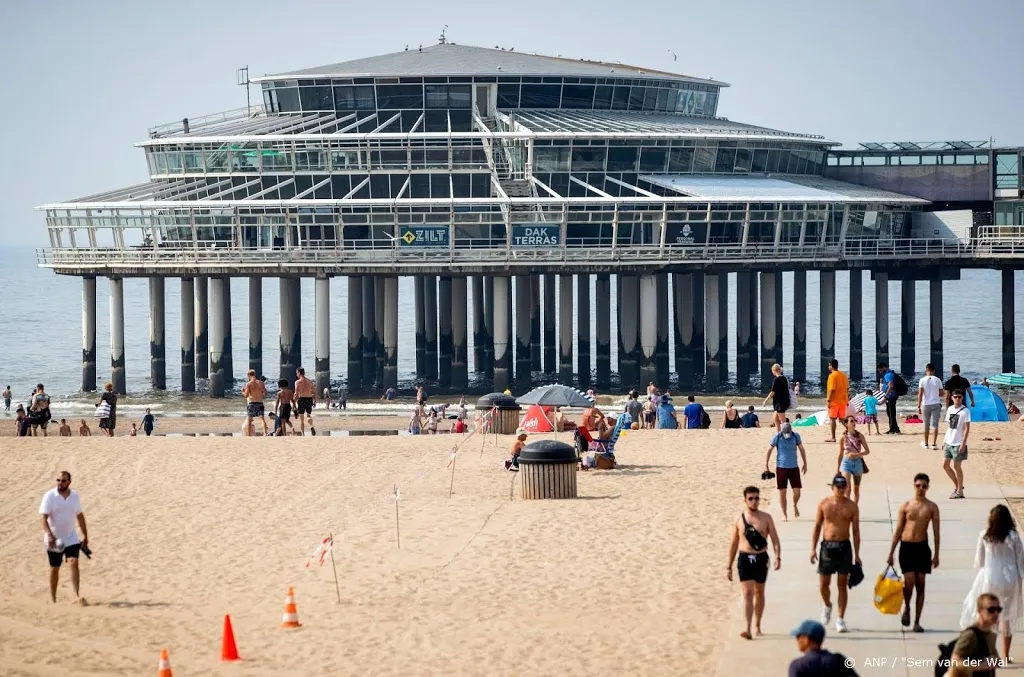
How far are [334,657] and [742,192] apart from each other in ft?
145

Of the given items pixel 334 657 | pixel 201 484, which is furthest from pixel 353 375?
pixel 334 657

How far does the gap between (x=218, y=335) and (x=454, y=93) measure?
14.3 m

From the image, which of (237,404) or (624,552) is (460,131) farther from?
(624,552)

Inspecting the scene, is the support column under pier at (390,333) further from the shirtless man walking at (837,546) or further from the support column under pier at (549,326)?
the shirtless man walking at (837,546)

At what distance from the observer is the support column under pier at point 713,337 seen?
59.0 meters

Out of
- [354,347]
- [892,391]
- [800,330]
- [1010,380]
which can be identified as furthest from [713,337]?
[892,391]

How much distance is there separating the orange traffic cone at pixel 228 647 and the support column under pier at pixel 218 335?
135 feet

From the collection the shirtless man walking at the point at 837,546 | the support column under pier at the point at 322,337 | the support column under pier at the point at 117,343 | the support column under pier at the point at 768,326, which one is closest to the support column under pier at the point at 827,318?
the support column under pier at the point at 768,326

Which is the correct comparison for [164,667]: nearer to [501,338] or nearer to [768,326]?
[501,338]

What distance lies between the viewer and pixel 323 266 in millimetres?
58219

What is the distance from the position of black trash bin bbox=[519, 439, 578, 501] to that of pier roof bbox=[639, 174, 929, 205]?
32.7 m

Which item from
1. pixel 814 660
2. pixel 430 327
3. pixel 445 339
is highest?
pixel 430 327

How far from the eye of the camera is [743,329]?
210 ft

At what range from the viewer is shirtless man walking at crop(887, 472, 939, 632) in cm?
1667
